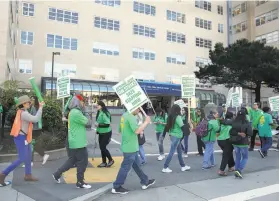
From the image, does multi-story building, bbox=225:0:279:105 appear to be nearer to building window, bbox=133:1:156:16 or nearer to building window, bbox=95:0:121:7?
building window, bbox=133:1:156:16

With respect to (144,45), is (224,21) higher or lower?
higher

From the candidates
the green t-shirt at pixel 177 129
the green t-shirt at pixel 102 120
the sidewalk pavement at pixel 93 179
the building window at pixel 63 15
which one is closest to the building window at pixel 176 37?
the building window at pixel 63 15

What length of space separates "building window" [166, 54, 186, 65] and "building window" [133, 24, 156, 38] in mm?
3836

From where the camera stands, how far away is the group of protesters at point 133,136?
19.0 ft

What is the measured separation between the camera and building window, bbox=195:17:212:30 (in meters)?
47.2

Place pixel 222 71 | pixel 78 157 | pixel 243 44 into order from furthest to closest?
pixel 222 71, pixel 243 44, pixel 78 157

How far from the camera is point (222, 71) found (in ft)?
121

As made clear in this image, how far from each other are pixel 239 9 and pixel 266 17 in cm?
634

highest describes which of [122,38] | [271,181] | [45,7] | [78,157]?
[45,7]

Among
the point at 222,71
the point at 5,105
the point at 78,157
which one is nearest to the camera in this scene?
the point at 78,157

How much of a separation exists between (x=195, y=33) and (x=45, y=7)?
2223 cm

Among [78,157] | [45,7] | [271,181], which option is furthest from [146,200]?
[45,7]

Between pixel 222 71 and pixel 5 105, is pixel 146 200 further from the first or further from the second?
pixel 222 71

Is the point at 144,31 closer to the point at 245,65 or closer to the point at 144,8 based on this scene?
the point at 144,8
